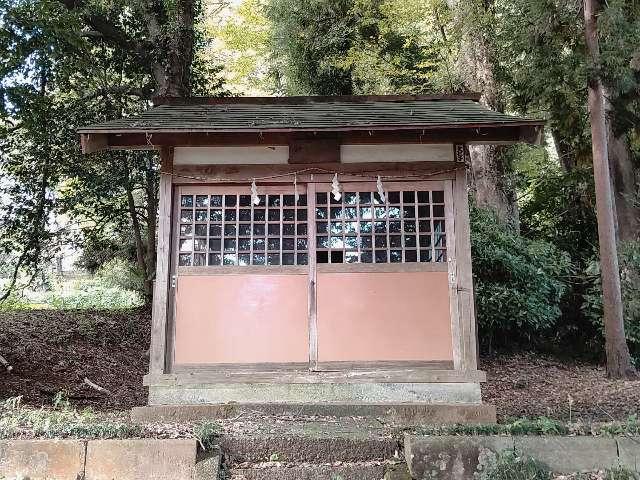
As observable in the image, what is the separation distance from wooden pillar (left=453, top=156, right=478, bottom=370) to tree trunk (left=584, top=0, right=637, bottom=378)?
345 centimetres

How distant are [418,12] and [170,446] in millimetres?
13377

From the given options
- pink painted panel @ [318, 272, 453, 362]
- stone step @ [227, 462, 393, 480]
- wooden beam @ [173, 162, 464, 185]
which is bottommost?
stone step @ [227, 462, 393, 480]

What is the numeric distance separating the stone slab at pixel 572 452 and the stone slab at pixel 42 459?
11.0ft

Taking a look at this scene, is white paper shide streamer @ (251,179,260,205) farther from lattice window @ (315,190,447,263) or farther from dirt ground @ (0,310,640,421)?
dirt ground @ (0,310,640,421)

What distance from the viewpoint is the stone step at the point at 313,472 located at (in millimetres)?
3871

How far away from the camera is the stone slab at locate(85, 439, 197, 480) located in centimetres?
389

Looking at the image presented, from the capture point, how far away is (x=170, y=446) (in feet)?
12.9

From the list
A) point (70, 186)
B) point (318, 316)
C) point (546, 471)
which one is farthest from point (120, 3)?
point (546, 471)

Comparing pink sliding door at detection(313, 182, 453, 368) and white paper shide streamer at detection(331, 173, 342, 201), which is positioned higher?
white paper shide streamer at detection(331, 173, 342, 201)

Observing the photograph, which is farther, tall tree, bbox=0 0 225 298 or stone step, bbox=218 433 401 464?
tall tree, bbox=0 0 225 298

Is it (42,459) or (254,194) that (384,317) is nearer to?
(254,194)

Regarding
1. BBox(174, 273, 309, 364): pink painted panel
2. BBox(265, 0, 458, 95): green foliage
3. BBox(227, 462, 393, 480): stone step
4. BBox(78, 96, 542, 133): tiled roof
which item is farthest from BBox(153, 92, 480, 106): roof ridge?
BBox(265, 0, 458, 95): green foliage

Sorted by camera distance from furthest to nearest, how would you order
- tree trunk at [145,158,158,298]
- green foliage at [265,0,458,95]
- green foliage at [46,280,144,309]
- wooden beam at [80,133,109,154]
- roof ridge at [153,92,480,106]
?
green foliage at [46,280,144,309]
green foliage at [265,0,458,95]
tree trunk at [145,158,158,298]
roof ridge at [153,92,480,106]
wooden beam at [80,133,109,154]

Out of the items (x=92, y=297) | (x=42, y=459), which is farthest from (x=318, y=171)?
(x=92, y=297)
